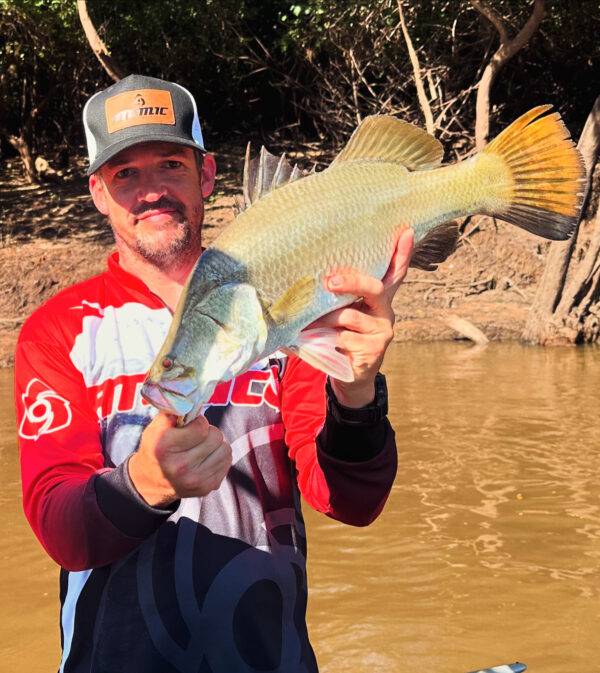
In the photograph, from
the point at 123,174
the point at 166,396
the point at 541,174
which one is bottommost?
the point at 166,396

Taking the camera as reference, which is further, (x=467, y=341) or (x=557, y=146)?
(x=467, y=341)

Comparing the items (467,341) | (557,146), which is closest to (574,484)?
(557,146)

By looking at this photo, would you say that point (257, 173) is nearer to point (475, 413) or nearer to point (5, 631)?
point (5, 631)

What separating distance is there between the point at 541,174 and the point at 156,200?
1.07 metres

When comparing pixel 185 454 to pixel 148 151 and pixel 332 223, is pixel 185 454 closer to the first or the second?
pixel 332 223

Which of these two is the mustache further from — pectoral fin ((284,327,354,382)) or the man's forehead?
pectoral fin ((284,327,354,382))

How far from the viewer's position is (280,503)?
2771 millimetres

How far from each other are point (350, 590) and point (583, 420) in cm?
440

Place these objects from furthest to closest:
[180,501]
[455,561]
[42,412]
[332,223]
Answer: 1. [455,561]
2. [42,412]
3. [180,501]
4. [332,223]

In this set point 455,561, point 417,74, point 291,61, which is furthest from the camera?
point 291,61

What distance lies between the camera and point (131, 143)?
273 centimetres

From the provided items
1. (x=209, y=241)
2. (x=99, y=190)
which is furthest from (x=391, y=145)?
(x=209, y=241)

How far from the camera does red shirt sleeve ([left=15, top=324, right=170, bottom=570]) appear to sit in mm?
2393

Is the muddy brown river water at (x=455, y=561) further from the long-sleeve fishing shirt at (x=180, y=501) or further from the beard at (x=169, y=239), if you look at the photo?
the beard at (x=169, y=239)
